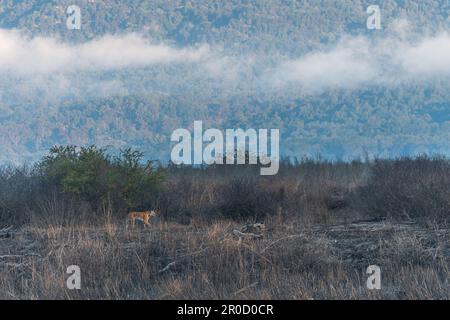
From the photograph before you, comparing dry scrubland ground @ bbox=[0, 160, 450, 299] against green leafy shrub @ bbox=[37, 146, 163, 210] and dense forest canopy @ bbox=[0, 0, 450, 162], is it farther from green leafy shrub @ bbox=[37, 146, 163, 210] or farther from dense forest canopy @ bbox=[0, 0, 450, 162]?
dense forest canopy @ bbox=[0, 0, 450, 162]

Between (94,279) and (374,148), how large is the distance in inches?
4214

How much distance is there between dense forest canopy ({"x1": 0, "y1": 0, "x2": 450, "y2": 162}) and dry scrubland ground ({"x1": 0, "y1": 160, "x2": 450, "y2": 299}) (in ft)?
226

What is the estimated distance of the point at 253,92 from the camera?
158 meters

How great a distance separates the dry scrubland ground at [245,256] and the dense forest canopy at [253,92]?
6901cm

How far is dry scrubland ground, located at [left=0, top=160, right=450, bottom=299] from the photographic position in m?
9.84

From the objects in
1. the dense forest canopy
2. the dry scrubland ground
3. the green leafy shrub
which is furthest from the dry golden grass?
the dense forest canopy

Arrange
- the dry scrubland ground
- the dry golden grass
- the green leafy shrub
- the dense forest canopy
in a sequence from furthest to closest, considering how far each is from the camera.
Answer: the dense forest canopy → the green leafy shrub → the dry scrubland ground → the dry golden grass

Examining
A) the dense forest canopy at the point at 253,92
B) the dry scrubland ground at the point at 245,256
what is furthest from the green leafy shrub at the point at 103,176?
the dense forest canopy at the point at 253,92

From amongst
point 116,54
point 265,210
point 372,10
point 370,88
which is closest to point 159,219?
point 265,210

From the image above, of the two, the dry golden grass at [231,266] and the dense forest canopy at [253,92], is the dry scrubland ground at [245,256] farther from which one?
the dense forest canopy at [253,92]

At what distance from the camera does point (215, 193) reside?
1820cm

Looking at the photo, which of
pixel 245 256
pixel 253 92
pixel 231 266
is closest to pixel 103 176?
pixel 245 256

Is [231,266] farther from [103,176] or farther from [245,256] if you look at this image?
[103,176]
